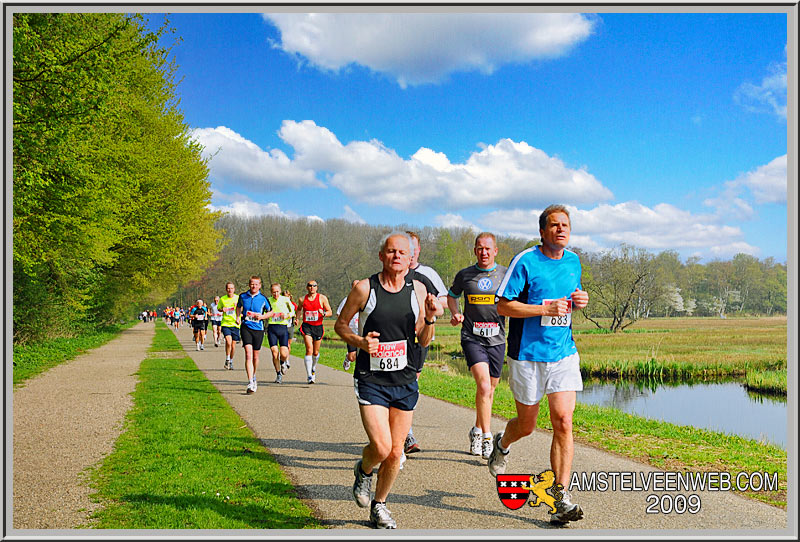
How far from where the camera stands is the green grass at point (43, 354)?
50.3ft

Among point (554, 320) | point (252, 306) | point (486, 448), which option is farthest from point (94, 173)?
point (554, 320)

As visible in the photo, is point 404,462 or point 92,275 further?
point 92,275

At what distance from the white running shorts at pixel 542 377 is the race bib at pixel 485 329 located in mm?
1718

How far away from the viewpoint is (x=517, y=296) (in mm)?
4566

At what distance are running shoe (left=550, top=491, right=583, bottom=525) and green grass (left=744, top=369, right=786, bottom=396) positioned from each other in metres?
15.2

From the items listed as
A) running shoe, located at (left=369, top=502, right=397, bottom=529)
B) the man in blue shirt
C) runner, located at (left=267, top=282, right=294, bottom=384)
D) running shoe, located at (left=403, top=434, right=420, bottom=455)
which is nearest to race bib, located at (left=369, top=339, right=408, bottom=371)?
the man in blue shirt

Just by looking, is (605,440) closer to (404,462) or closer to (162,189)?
(404,462)

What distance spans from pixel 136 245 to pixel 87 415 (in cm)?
1419

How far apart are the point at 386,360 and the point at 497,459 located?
177cm

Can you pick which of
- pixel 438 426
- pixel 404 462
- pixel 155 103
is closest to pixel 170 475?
pixel 404 462

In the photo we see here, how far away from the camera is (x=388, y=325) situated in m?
4.29

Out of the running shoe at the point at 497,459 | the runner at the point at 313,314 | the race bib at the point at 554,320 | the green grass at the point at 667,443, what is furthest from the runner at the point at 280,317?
the race bib at the point at 554,320

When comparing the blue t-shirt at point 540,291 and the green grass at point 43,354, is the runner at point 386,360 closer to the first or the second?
the blue t-shirt at point 540,291

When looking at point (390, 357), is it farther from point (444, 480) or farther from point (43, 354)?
point (43, 354)
